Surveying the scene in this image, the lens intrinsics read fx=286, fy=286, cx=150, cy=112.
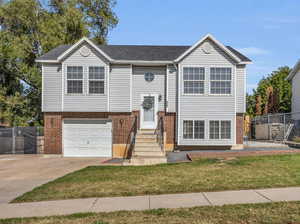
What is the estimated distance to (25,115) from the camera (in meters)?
28.3

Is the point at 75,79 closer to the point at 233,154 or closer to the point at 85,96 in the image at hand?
the point at 85,96

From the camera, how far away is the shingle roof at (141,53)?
18.4 metres

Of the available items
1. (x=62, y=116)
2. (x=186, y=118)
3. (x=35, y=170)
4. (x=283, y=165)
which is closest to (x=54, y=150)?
(x=62, y=116)

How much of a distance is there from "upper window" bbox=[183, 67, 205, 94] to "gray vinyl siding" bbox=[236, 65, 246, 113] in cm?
235

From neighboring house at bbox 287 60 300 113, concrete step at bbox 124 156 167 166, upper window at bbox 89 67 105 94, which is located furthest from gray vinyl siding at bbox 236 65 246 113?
neighboring house at bbox 287 60 300 113

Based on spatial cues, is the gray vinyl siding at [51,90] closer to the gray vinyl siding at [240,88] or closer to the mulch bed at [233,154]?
the mulch bed at [233,154]

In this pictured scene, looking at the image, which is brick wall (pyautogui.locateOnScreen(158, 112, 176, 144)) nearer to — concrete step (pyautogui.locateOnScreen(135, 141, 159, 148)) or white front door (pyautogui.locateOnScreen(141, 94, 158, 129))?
white front door (pyautogui.locateOnScreen(141, 94, 158, 129))

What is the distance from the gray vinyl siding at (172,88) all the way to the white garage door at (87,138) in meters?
4.03

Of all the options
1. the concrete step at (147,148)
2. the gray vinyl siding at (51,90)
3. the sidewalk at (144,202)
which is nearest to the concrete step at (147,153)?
the concrete step at (147,148)

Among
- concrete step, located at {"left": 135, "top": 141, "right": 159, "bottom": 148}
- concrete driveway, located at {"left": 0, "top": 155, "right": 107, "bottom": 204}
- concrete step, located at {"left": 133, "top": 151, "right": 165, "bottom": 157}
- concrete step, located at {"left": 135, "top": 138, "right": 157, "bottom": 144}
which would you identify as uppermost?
concrete step, located at {"left": 135, "top": 138, "right": 157, "bottom": 144}

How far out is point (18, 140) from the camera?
69.5 ft

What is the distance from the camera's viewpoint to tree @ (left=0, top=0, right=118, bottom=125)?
27359 mm

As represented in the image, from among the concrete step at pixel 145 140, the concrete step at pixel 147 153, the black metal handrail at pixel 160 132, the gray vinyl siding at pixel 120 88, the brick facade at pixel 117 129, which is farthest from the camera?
the gray vinyl siding at pixel 120 88

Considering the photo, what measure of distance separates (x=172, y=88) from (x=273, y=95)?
20185mm
